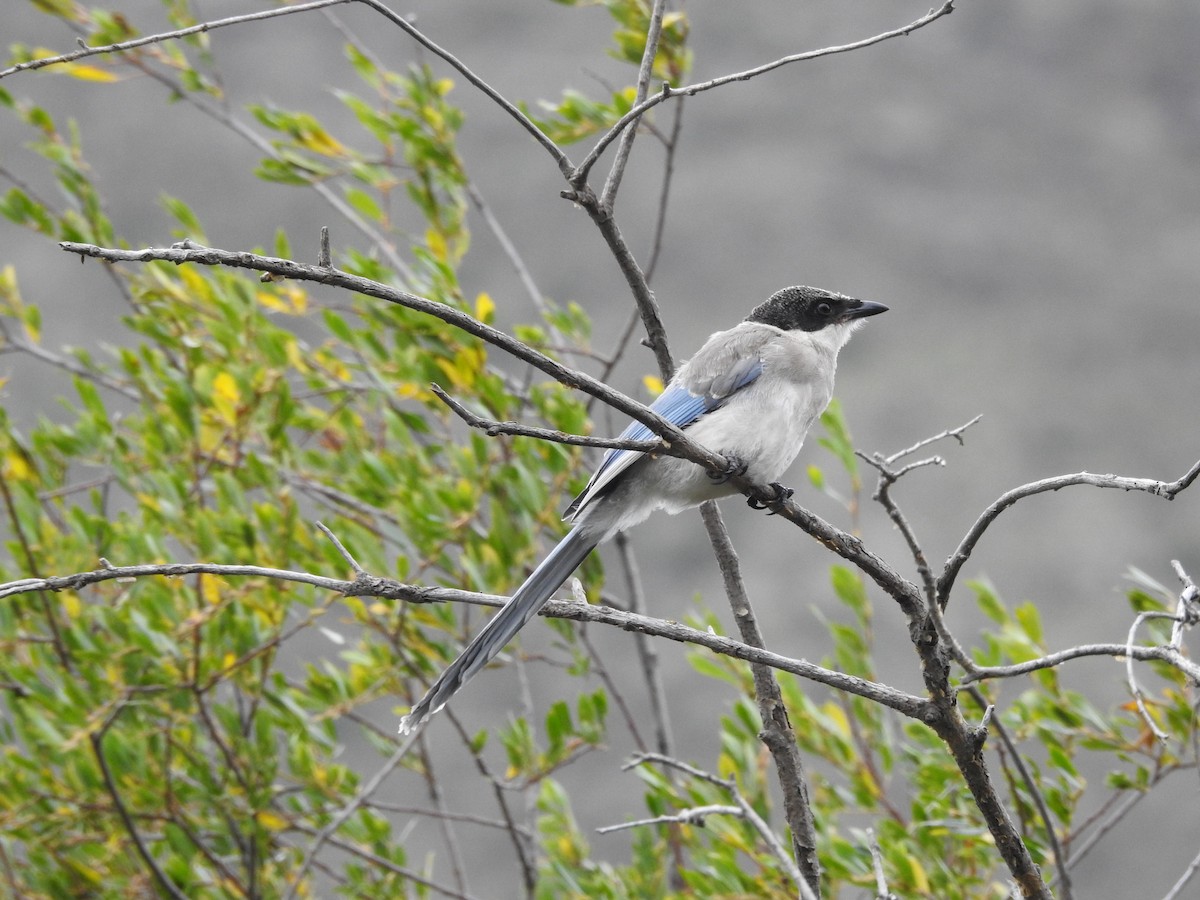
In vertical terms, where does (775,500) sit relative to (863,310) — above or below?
below

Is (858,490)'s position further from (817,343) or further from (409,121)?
(409,121)

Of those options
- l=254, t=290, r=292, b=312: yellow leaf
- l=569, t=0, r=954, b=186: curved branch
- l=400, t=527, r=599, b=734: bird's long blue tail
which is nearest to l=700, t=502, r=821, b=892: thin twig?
l=400, t=527, r=599, b=734: bird's long blue tail

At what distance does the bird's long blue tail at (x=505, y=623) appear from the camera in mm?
2604

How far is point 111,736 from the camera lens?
400cm

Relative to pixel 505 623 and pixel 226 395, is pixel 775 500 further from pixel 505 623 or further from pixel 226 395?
pixel 226 395

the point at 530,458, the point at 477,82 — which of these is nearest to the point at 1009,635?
the point at 530,458

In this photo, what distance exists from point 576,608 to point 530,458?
2.17 meters

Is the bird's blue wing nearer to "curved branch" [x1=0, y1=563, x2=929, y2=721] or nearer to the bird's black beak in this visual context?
the bird's black beak

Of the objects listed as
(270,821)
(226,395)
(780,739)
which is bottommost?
(780,739)

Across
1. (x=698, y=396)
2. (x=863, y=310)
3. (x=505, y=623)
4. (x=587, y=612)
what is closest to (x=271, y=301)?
(x=698, y=396)

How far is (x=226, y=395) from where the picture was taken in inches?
164

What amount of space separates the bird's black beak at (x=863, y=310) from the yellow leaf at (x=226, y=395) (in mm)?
1994

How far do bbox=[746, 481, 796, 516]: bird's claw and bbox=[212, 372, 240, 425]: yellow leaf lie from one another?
1.72 metres

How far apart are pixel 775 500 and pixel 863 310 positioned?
1644 mm
